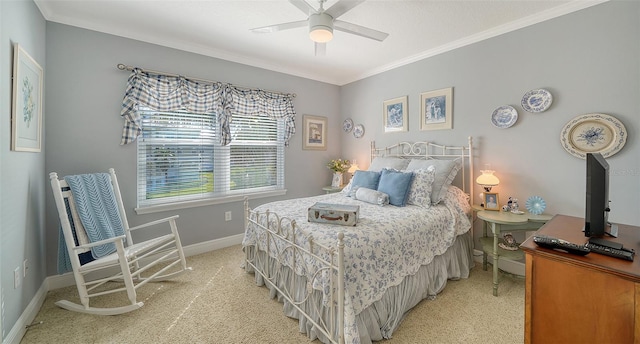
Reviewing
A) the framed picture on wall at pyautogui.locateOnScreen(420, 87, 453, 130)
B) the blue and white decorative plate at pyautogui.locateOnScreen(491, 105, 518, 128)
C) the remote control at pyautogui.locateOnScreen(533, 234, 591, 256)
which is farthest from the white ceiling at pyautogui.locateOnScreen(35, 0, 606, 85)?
the remote control at pyautogui.locateOnScreen(533, 234, 591, 256)

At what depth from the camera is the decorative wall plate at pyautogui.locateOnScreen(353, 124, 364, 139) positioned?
4297 mm

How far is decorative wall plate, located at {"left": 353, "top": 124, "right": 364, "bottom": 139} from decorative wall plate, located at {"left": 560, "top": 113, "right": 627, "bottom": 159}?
250cm

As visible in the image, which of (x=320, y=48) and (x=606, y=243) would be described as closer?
(x=606, y=243)

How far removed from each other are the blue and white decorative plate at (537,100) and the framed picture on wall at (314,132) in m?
2.76

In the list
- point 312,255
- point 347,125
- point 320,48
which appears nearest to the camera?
point 312,255

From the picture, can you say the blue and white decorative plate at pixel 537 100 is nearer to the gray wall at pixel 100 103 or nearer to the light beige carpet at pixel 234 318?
the light beige carpet at pixel 234 318

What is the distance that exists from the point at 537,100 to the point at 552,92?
5.0 inches

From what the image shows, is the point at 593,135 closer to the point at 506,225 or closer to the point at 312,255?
the point at 506,225

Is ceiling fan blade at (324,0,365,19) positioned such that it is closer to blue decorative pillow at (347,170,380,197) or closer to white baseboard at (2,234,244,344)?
Result: blue decorative pillow at (347,170,380,197)

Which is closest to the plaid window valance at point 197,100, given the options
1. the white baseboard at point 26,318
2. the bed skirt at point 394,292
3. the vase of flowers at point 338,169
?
the vase of flowers at point 338,169

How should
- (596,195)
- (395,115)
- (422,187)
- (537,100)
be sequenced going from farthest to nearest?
(395,115), (422,187), (537,100), (596,195)

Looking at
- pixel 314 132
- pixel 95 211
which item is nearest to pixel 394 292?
pixel 95 211

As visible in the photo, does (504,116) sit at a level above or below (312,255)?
above

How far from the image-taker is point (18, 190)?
1.86 m
